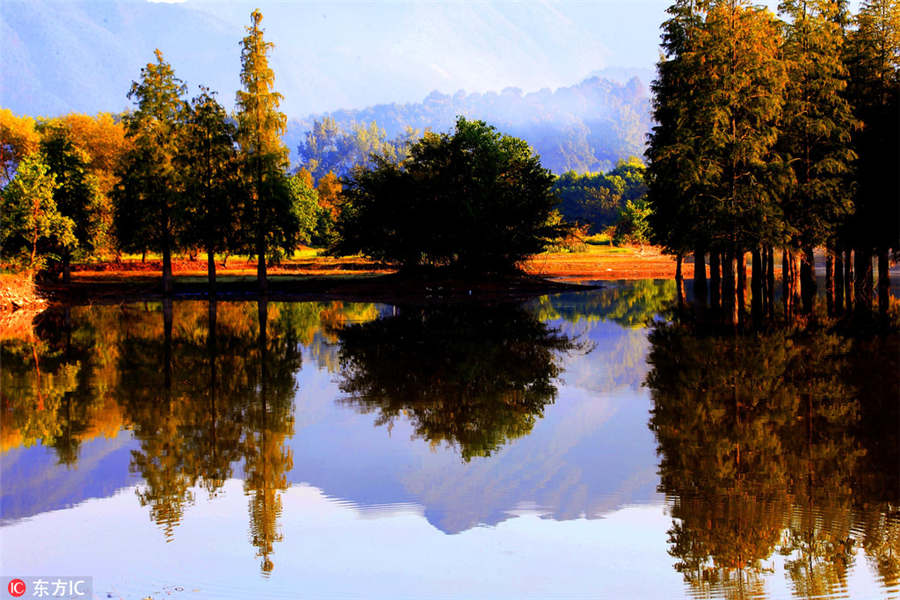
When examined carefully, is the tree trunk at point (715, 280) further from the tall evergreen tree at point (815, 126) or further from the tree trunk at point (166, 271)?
the tree trunk at point (166, 271)

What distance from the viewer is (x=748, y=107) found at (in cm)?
3425

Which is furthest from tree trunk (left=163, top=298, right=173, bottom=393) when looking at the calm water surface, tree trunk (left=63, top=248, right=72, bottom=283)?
tree trunk (left=63, top=248, right=72, bottom=283)

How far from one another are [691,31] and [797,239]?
11.0 m

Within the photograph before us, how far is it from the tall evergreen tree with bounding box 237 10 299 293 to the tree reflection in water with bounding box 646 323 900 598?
36.9m

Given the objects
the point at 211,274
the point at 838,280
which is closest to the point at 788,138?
the point at 838,280

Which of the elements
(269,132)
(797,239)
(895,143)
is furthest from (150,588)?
(269,132)

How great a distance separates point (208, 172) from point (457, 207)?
55.0 ft

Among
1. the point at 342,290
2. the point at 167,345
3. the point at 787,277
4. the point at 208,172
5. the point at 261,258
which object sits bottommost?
the point at 167,345

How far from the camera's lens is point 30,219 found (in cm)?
5409

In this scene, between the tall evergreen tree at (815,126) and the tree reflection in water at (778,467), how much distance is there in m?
14.5

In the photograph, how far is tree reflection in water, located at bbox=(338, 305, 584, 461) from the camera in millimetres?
17391

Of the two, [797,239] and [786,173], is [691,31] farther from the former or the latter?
[797,239]

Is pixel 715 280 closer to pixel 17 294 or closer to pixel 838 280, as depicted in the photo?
pixel 838 280

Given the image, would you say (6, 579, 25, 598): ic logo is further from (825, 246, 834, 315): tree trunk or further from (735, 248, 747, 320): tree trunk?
(825, 246, 834, 315): tree trunk
